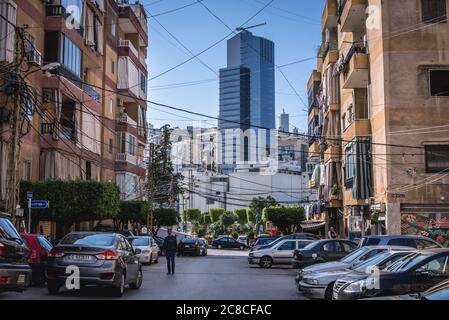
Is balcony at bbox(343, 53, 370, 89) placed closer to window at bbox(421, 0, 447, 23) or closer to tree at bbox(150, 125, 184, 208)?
window at bbox(421, 0, 447, 23)

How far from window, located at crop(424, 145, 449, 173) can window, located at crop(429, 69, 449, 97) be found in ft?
8.34

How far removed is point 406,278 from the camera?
1123cm

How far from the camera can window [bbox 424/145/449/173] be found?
27984 mm

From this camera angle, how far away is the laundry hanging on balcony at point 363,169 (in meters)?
31.0

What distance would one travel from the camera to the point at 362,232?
32.6m

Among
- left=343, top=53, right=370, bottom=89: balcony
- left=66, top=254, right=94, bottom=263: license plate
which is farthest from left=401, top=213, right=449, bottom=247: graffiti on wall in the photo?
left=66, top=254, right=94, bottom=263: license plate

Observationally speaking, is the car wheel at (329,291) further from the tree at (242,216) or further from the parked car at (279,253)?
the tree at (242,216)

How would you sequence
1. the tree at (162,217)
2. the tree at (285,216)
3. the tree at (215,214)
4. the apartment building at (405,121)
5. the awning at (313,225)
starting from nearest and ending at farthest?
the apartment building at (405,121) → the awning at (313,225) → the tree at (162,217) → the tree at (285,216) → the tree at (215,214)

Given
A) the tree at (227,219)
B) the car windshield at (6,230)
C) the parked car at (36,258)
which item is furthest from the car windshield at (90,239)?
the tree at (227,219)

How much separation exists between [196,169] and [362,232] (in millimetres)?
89359

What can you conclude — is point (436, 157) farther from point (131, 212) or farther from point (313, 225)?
point (131, 212)

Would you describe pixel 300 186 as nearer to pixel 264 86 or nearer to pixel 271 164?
pixel 271 164

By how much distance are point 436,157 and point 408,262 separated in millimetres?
17602

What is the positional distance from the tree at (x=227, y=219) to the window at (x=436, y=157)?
71005 mm
